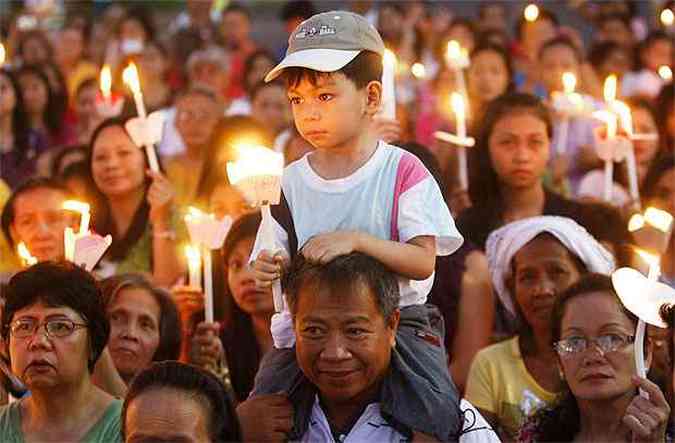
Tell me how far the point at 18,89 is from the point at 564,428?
16.7 feet

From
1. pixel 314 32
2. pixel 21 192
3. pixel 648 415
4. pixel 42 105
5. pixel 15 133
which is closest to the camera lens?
pixel 648 415

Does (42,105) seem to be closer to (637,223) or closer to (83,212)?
(83,212)

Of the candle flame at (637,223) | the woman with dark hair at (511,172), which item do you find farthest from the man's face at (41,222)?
the candle flame at (637,223)

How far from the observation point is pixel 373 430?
Answer: 3.42m

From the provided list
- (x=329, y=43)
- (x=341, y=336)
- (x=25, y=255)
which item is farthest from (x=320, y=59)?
(x=25, y=255)

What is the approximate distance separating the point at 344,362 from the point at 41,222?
7.26 ft

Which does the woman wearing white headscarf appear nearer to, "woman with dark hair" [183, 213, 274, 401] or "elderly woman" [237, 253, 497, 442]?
"woman with dark hair" [183, 213, 274, 401]

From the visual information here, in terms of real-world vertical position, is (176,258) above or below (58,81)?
below

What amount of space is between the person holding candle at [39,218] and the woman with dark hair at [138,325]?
60 centimetres

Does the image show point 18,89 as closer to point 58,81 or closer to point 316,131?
point 58,81

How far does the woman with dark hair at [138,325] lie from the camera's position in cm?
443

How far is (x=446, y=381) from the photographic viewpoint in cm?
346

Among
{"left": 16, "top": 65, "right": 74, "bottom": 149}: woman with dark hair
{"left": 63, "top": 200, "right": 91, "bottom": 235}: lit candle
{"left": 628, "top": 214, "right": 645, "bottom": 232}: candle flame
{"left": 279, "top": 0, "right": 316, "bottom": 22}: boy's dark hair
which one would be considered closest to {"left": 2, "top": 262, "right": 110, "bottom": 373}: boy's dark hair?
{"left": 63, "top": 200, "right": 91, "bottom": 235}: lit candle

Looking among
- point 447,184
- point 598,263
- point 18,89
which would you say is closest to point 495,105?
point 447,184
